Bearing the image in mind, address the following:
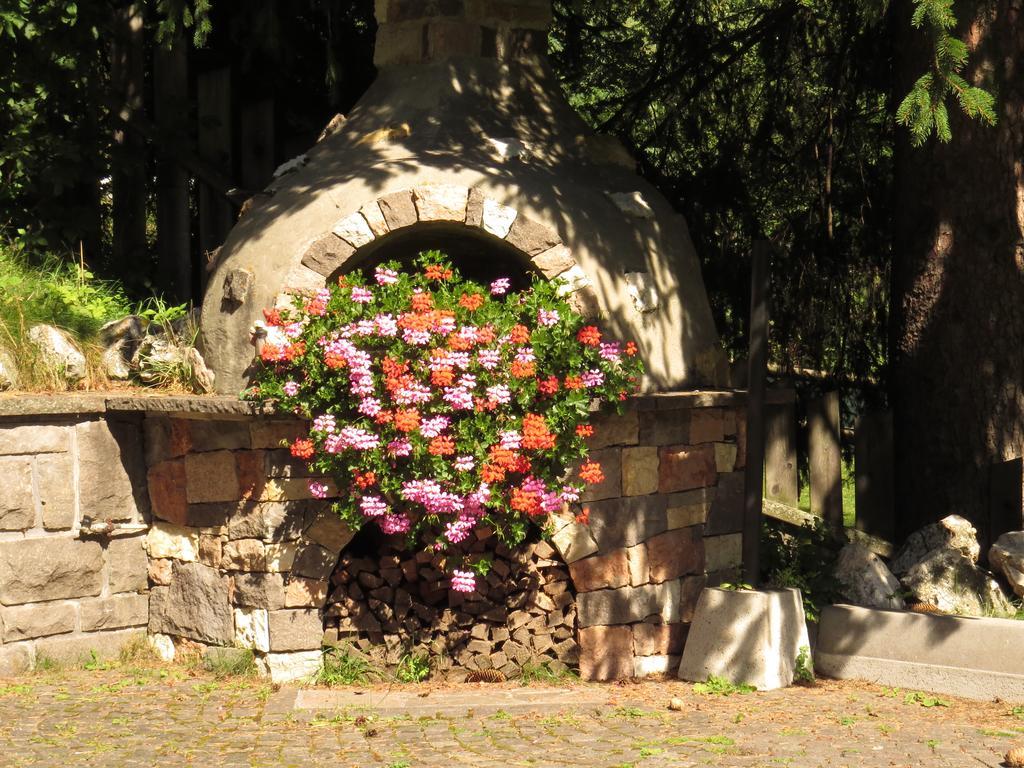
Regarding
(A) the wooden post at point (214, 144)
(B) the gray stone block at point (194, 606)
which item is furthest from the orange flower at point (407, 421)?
(A) the wooden post at point (214, 144)

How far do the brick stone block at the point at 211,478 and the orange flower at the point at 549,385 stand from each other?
1546 millimetres

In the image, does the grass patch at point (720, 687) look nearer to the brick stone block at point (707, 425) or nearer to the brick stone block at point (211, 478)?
the brick stone block at point (707, 425)

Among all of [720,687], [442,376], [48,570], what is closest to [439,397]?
[442,376]

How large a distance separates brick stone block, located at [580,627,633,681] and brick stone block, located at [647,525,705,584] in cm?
35

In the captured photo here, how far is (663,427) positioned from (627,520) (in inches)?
20.1

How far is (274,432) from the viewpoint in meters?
6.45

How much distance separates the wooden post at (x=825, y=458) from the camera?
7867mm

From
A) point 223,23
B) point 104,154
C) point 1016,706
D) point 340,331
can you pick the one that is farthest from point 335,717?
point 223,23

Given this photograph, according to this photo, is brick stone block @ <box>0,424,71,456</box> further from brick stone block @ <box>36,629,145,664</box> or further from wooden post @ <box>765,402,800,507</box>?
wooden post @ <box>765,402,800,507</box>

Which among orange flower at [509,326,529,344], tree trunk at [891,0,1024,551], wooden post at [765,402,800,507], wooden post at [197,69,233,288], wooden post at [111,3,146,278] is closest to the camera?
orange flower at [509,326,529,344]

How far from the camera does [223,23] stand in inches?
379

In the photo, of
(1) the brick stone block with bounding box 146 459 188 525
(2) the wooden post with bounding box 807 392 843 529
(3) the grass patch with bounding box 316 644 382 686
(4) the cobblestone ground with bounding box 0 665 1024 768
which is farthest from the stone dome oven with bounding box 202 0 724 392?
(4) the cobblestone ground with bounding box 0 665 1024 768

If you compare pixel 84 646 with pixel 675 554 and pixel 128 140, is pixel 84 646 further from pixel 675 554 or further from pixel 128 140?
pixel 128 140

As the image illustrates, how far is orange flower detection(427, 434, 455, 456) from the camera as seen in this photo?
19.8 ft
